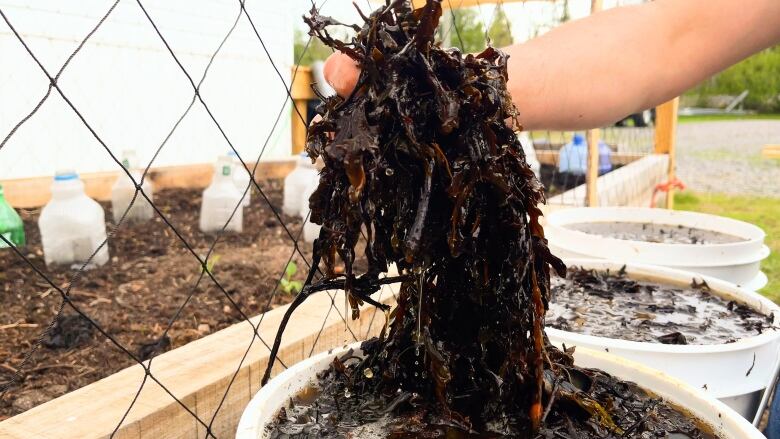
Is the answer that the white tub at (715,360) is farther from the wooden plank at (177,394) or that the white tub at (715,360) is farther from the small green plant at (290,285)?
the small green plant at (290,285)

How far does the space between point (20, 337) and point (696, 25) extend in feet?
7.99

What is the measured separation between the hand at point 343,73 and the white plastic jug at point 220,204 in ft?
9.77

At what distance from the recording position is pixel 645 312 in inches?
67.7

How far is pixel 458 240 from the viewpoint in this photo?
846mm

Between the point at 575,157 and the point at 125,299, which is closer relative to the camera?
the point at 125,299

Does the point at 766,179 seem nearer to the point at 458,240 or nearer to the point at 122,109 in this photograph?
the point at 122,109

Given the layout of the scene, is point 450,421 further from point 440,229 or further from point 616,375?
point 616,375

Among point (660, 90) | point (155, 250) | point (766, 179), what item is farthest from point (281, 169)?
point (766, 179)

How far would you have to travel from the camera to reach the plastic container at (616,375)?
0.94 metres

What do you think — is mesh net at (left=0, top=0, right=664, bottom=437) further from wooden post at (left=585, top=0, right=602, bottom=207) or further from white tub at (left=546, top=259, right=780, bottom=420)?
white tub at (left=546, top=259, right=780, bottom=420)

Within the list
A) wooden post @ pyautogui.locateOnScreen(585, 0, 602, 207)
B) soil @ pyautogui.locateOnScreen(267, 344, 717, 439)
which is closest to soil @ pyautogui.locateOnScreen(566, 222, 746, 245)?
wooden post @ pyautogui.locateOnScreen(585, 0, 602, 207)

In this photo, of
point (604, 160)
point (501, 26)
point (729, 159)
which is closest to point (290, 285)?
point (604, 160)

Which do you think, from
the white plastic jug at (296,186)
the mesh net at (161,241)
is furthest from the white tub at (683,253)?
the white plastic jug at (296,186)

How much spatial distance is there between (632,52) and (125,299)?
2342 millimetres
